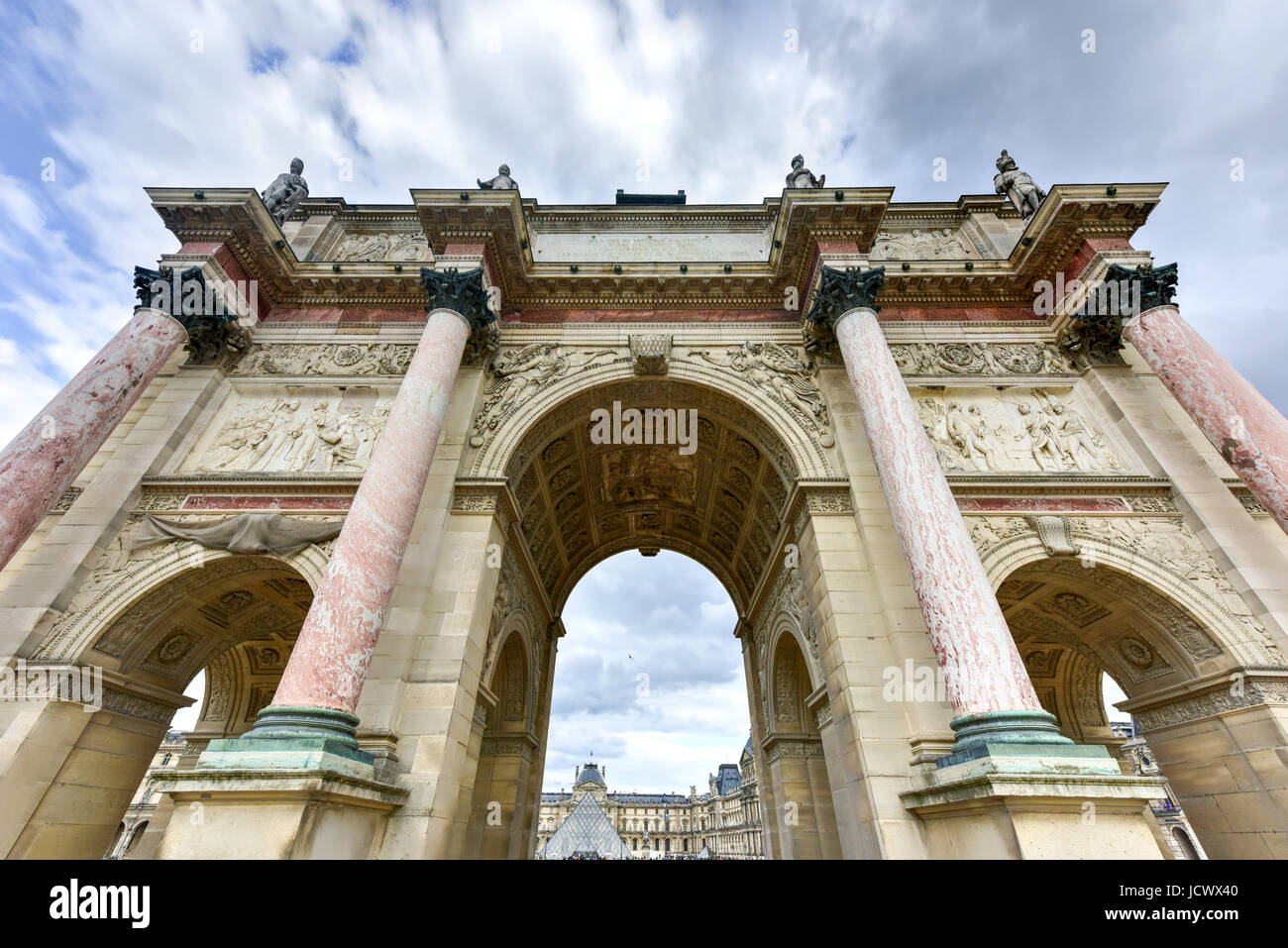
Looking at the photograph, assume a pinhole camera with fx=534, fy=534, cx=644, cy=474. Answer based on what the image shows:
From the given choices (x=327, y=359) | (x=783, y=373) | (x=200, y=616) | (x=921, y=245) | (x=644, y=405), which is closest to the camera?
(x=200, y=616)

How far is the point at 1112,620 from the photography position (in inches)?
373

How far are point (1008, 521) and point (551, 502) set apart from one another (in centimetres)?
924

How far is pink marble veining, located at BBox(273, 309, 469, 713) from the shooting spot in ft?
20.1

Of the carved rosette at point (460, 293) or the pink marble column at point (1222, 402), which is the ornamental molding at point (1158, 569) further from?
the carved rosette at point (460, 293)

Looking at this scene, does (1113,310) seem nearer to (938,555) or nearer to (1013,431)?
(1013,431)

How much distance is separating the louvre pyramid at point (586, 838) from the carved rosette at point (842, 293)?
32.9 meters

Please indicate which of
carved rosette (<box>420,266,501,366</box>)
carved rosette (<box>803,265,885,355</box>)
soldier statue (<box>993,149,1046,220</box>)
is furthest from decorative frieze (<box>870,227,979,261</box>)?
carved rosette (<box>420,266,501,366</box>)

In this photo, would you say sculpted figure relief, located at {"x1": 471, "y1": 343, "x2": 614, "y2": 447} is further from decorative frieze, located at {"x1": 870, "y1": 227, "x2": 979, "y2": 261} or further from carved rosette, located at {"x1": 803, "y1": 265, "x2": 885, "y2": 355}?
decorative frieze, located at {"x1": 870, "y1": 227, "x2": 979, "y2": 261}

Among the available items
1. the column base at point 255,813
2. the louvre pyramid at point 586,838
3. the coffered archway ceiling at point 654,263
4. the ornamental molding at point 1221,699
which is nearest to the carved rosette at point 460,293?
the coffered archway ceiling at point 654,263

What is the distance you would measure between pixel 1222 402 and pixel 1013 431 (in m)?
2.79

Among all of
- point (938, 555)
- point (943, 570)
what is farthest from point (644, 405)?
point (943, 570)

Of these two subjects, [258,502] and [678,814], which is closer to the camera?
[258,502]

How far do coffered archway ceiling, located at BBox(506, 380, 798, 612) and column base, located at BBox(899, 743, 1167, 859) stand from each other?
221 inches
